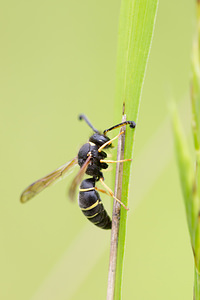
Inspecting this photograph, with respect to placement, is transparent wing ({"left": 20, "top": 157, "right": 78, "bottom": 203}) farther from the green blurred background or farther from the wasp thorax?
the green blurred background

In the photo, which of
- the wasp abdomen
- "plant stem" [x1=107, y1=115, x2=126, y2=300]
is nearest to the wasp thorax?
the wasp abdomen

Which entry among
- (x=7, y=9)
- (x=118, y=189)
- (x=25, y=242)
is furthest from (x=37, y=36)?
(x=118, y=189)

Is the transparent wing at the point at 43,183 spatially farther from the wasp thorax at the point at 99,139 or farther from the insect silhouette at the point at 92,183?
the wasp thorax at the point at 99,139

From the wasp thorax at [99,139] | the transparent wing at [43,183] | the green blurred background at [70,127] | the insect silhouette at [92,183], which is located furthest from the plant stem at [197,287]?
the green blurred background at [70,127]

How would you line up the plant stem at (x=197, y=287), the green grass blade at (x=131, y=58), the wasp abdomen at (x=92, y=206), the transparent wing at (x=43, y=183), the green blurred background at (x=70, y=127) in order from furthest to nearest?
1. the green blurred background at (x=70, y=127)
2. the transparent wing at (x=43, y=183)
3. the wasp abdomen at (x=92, y=206)
4. the green grass blade at (x=131, y=58)
5. the plant stem at (x=197, y=287)

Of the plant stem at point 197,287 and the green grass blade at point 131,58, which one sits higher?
the green grass blade at point 131,58

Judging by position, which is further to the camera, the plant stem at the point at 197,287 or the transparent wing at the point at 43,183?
the transparent wing at the point at 43,183

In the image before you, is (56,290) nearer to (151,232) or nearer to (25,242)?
(151,232)
